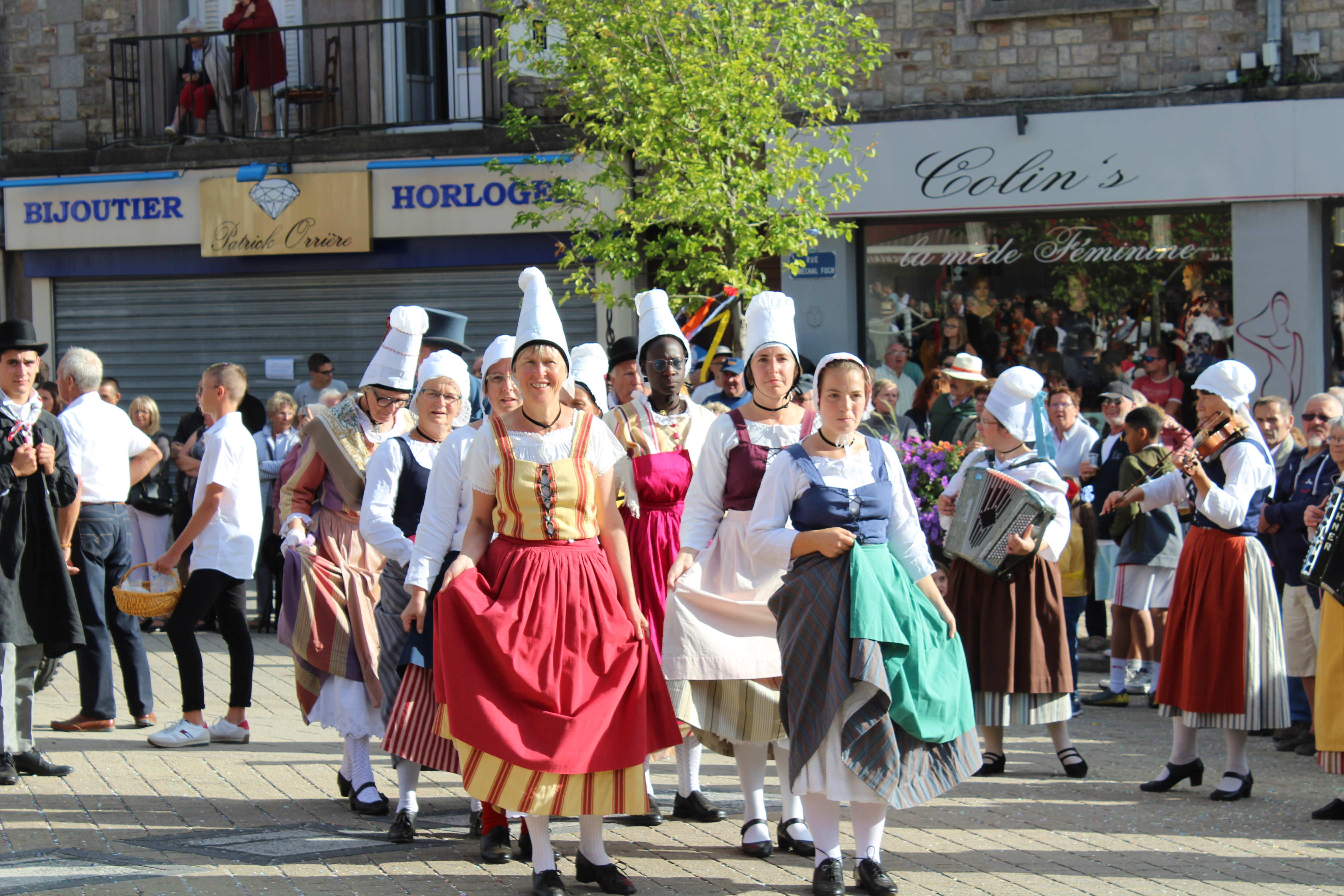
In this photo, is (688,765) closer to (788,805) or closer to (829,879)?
(788,805)

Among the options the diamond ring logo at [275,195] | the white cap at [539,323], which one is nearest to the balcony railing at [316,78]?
the diamond ring logo at [275,195]

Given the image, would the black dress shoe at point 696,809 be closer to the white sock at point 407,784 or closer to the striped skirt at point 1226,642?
the white sock at point 407,784

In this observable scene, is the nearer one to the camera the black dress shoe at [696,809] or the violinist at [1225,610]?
the black dress shoe at [696,809]

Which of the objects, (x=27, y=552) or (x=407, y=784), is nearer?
(x=407, y=784)

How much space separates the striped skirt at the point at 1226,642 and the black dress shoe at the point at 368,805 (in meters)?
3.54

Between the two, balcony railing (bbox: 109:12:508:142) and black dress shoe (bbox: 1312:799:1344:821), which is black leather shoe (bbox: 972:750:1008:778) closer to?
black dress shoe (bbox: 1312:799:1344:821)

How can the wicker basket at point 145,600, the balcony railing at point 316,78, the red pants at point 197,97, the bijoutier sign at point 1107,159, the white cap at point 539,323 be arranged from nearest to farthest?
the white cap at point 539,323
the wicker basket at point 145,600
the bijoutier sign at point 1107,159
the balcony railing at point 316,78
the red pants at point 197,97

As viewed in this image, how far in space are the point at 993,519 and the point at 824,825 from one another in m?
2.29

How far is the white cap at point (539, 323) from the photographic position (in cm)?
550

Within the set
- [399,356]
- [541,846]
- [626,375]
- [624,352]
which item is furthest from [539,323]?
[624,352]

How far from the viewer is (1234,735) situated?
6.77 m

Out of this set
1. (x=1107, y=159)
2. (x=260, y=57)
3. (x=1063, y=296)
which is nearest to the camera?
(x=1107, y=159)

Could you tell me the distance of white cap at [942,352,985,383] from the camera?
1112 centimetres

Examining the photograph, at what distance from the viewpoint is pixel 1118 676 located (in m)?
9.42
